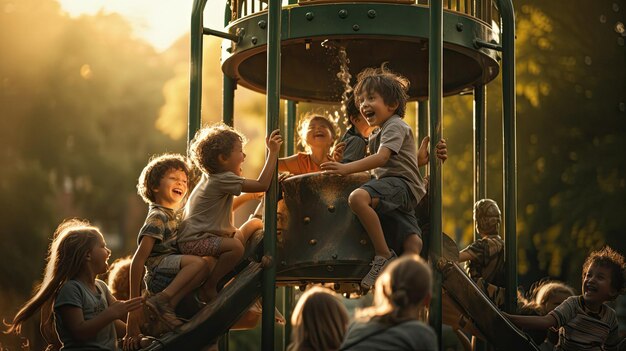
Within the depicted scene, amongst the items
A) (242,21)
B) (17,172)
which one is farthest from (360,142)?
(17,172)

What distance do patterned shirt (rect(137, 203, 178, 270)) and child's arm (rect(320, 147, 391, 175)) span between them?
107 centimetres

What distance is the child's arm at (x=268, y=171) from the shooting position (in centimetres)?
717

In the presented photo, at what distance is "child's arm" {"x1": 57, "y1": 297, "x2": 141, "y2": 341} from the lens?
6.54 meters

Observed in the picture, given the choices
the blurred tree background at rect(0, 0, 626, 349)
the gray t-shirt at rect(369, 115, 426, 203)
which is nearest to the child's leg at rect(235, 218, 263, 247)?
the gray t-shirt at rect(369, 115, 426, 203)

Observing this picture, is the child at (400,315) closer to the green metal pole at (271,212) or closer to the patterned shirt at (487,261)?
the green metal pole at (271,212)

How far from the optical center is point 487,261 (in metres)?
8.64

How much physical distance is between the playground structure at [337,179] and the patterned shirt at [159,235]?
441 millimetres

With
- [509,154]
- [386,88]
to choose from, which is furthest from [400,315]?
[509,154]

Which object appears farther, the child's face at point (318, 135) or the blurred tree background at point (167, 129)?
the blurred tree background at point (167, 129)

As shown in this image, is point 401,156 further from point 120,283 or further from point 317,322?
point 120,283

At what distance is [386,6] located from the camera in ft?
25.3

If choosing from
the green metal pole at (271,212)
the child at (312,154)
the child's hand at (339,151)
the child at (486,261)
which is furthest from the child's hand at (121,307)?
the child at (486,261)

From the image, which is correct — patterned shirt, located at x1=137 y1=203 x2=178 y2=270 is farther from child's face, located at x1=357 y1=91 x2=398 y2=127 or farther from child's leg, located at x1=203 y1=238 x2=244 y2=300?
child's face, located at x1=357 y1=91 x2=398 y2=127

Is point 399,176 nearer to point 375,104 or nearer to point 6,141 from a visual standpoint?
point 375,104
